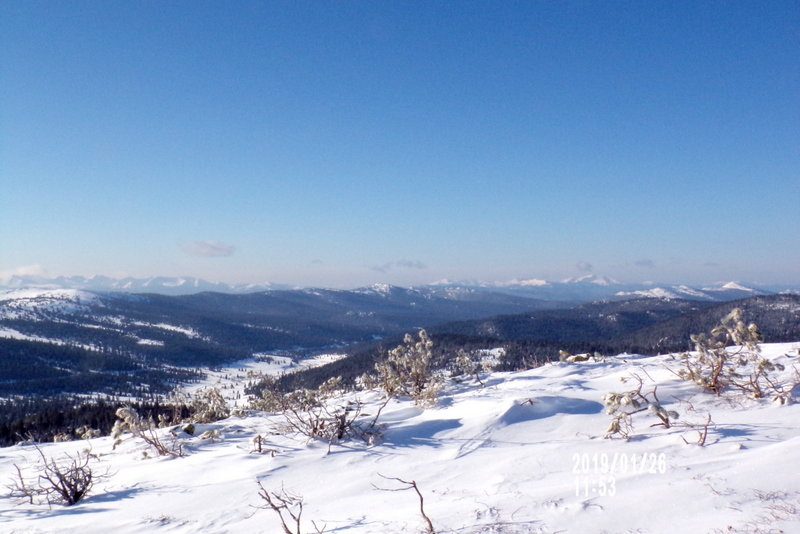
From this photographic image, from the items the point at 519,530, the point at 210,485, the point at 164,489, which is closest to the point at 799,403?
the point at 519,530

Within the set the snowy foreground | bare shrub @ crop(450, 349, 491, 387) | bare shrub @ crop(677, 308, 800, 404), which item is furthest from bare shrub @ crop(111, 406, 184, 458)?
bare shrub @ crop(677, 308, 800, 404)

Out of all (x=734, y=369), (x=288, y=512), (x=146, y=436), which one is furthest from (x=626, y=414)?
(x=146, y=436)

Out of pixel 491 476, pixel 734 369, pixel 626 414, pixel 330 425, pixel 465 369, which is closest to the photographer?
pixel 491 476

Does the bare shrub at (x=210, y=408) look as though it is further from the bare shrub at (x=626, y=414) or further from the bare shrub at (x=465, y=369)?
the bare shrub at (x=626, y=414)

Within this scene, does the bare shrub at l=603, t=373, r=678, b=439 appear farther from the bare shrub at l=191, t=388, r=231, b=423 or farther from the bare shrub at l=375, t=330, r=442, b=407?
the bare shrub at l=191, t=388, r=231, b=423

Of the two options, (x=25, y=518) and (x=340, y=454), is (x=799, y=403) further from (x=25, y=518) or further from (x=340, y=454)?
(x=25, y=518)

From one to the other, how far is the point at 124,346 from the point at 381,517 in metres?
237

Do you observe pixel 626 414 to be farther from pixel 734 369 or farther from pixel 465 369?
pixel 465 369

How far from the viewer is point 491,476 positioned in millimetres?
4875

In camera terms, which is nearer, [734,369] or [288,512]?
[288,512]

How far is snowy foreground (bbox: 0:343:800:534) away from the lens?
11.7 ft

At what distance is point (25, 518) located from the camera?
500 cm

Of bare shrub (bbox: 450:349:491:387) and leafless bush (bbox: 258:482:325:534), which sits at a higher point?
leafless bush (bbox: 258:482:325:534)

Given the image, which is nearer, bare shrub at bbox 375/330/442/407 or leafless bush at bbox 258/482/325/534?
leafless bush at bbox 258/482/325/534
